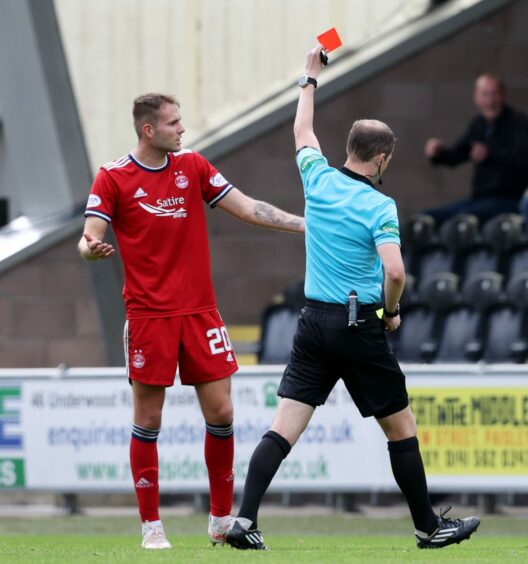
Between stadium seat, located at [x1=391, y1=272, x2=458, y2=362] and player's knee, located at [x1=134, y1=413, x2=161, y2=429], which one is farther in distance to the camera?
stadium seat, located at [x1=391, y1=272, x2=458, y2=362]

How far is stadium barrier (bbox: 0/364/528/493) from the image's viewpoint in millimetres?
11156

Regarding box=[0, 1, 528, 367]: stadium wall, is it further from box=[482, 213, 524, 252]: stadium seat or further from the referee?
the referee

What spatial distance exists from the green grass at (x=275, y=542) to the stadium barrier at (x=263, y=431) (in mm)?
292

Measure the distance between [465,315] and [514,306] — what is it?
43cm

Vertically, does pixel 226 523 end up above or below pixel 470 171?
below

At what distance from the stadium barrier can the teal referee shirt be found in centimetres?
452

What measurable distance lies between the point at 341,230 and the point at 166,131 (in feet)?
3.12

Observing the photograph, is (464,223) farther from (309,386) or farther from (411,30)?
(309,386)

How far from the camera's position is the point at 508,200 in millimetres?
14641

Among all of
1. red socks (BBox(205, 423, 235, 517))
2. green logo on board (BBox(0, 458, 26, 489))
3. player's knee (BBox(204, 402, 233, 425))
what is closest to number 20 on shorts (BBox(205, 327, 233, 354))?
player's knee (BBox(204, 402, 233, 425))

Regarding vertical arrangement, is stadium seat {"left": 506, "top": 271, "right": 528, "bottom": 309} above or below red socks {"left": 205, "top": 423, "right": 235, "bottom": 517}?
above

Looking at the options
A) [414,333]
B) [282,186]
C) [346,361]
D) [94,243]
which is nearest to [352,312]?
[346,361]

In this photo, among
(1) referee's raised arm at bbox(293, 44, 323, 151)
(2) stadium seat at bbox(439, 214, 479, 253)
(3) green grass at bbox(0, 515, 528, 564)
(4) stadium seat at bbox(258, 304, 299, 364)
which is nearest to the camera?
(3) green grass at bbox(0, 515, 528, 564)

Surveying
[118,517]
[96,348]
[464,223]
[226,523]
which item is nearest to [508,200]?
[464,223]
